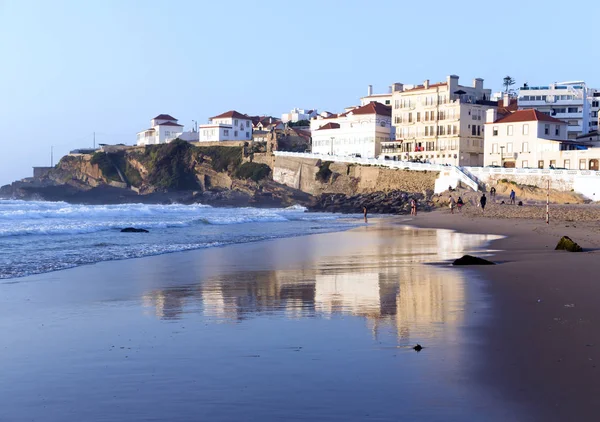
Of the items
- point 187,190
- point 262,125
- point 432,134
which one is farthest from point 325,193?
point 262,125

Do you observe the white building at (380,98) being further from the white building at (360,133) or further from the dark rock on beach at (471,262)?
the dark rock on beach at (471,262)

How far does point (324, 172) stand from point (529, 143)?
19495mm

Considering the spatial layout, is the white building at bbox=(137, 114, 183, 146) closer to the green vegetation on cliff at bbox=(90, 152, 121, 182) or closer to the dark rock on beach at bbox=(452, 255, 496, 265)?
the green vegetation on cliff at bbox=(90, 152, 121, 182)

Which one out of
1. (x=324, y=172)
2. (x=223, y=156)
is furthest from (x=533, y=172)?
(x=223, y=156)

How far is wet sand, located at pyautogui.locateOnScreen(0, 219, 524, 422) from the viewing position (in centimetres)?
523

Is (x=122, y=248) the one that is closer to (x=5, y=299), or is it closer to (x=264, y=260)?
(x=264, y=260)

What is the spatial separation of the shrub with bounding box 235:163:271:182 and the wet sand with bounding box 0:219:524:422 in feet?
198

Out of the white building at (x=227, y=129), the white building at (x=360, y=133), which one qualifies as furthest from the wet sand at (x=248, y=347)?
the white building at (x=227, y=129)

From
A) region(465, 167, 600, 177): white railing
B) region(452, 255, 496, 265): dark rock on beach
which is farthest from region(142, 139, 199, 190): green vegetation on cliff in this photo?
region(452, 255, 496, 265): dark rock on beach

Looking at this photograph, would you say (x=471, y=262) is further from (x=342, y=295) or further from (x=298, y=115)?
(x=298, y=115)

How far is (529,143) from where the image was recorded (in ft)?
178

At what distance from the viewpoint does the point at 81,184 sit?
98.1 meters

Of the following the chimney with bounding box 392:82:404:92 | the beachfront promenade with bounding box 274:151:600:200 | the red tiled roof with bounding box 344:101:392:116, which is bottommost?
the beachfront promenade with bounding box 274:151:600:200

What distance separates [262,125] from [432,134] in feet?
131
